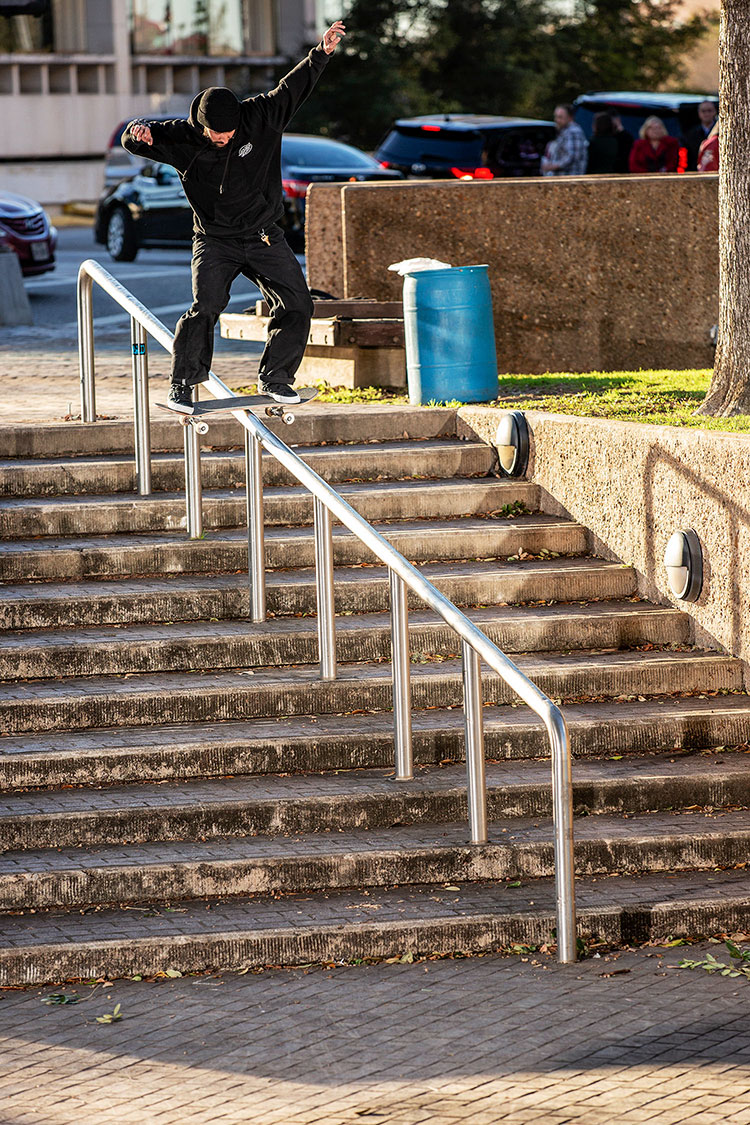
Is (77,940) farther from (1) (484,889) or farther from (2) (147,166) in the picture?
(2) (147,166)

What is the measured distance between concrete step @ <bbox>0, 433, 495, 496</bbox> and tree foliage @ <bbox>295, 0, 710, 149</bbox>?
3164 cm

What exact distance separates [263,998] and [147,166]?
67.1 ft

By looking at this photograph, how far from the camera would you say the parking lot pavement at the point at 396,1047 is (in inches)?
190

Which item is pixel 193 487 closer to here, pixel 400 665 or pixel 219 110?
pixel 219 110

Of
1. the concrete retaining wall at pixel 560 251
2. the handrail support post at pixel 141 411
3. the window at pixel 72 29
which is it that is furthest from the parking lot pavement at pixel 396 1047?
the window at pixel 72 29

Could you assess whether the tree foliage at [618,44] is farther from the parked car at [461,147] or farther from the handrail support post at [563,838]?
the handrail support post at [563,838]

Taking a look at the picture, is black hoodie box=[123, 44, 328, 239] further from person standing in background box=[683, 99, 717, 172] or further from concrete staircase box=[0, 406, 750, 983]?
person standing in background box=[683, 99, 717, 172]

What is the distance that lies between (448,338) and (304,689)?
3.59 m

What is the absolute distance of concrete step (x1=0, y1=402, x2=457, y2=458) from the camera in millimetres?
9258

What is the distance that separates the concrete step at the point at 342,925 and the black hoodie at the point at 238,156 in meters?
3.44

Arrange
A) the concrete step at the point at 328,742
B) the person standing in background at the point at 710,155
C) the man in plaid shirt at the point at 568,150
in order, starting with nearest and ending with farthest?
the concrete step at the point at 328,742 → the person standing in background at the point at 710,155 → the man in plaid shirt at the point at 568,150

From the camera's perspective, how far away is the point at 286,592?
8.12m

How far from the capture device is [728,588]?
7.80 m

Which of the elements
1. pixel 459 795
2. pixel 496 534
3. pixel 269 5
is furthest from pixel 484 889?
pixel 269 5
